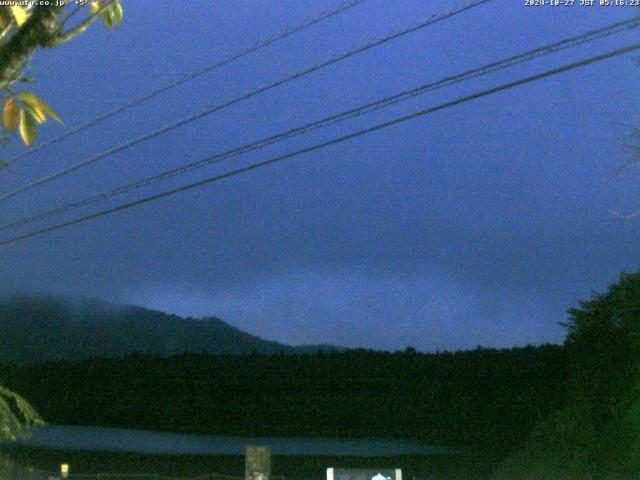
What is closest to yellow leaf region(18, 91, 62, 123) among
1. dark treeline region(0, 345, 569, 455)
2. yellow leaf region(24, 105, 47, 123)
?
yellow leaf region(24, 105, 47, 123)

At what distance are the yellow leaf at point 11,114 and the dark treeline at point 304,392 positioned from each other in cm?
2940

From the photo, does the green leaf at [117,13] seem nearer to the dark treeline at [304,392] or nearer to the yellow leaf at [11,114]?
the yellow leaf at [11,114]

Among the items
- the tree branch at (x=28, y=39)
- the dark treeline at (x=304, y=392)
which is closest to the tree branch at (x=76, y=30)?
the tree branch at (x=28, y=39)

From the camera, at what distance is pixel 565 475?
20453mm

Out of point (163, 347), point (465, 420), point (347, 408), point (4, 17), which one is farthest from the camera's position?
point (163, 347)

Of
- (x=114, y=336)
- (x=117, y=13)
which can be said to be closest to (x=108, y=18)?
(x=117, y=13)

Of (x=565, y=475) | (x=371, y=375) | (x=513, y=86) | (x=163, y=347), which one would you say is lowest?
(x=565, y=475)

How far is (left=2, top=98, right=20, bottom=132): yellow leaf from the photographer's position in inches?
185

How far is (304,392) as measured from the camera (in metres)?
42.5

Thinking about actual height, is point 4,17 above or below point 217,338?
below

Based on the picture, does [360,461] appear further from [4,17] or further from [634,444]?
[4,17]

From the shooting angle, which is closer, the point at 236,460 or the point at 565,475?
the point at 565,475

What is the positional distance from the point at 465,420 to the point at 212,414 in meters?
12.2

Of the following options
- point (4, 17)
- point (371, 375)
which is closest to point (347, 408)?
point (371, 375)
